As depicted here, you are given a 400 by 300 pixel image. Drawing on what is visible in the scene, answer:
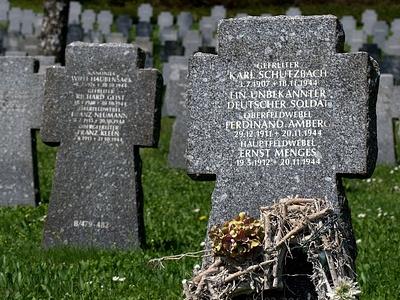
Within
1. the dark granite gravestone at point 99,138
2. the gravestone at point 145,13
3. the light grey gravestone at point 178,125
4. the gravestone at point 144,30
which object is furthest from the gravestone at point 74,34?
the dark granite gravestone at point 99,138

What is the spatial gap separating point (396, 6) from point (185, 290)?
135 feet

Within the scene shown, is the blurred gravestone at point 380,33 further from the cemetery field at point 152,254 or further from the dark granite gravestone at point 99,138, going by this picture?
the dark granite gravestone at point 99,138

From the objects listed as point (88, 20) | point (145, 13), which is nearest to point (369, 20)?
point (145, 13)

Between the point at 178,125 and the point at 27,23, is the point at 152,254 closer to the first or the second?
the point at 178,125

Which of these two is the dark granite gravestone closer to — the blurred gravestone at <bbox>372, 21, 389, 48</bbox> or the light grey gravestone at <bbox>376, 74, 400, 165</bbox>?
the light grey gravestone at <bbox>376, 74, 400, 165</bbox>

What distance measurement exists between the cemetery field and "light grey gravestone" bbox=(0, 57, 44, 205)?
0.42 m

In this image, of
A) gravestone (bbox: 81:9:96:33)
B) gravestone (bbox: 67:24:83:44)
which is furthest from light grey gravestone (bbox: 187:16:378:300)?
gravestone (bbox: 81:9:96:33)

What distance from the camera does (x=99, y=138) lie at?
9477 mm

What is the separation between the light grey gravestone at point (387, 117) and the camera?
16.5 metres

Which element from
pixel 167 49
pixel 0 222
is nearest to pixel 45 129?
pixel 0 222

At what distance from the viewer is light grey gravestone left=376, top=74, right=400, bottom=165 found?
1653 centimetres

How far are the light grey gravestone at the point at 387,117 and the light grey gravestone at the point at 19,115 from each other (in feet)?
20.0

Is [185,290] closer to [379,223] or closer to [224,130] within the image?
[224,130]

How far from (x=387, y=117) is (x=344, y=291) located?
11227mm
